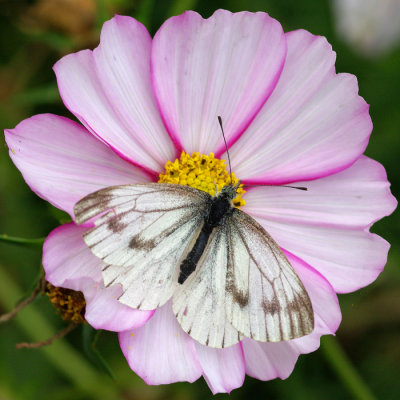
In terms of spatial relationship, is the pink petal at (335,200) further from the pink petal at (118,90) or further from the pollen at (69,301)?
the pollen at (69,301)

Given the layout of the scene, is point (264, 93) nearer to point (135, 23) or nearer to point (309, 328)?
point (135, 23)

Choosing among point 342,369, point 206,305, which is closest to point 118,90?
point 206,305

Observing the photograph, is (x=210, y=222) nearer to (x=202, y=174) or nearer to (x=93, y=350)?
(x=202, y=174)

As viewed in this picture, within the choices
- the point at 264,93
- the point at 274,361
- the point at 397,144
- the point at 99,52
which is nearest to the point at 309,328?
the point at 274,361

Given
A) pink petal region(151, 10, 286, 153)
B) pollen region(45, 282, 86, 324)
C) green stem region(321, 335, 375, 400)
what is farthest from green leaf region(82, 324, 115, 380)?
green stem region(321, 335, 375, 400)

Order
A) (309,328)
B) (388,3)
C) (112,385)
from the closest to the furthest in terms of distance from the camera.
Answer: (309,328) < (112,385) < (388,3)

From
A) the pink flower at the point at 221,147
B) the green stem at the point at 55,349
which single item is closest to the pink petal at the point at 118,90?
the pink flower at the point at 221,147
